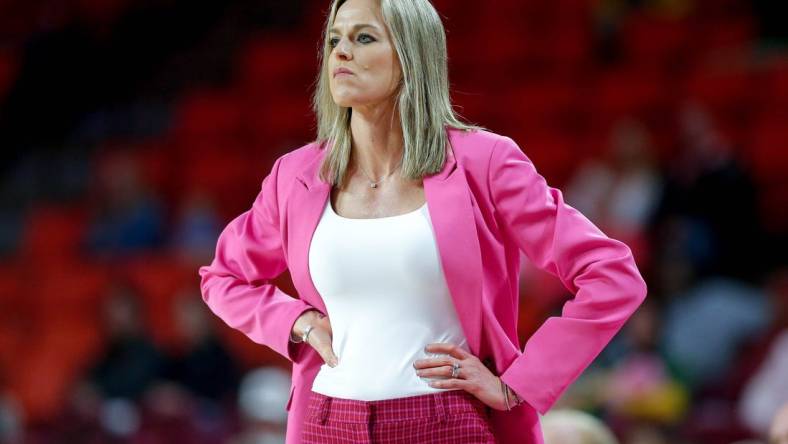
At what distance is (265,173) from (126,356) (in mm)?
1938

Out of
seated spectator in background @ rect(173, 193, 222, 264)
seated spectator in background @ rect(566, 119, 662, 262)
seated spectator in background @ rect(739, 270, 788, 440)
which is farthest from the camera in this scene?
seated spectator in background @ rect(173, 193, 222, 264)

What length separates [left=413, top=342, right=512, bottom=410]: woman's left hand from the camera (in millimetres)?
2639

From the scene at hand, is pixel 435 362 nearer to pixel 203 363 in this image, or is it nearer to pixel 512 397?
pixel 512 397

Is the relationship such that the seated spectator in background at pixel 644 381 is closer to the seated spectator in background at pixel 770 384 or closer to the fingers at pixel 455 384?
the seated spectator in background at pixel 770 384

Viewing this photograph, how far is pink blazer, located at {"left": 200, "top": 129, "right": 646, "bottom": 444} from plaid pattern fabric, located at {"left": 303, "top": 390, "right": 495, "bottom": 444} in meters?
0.09

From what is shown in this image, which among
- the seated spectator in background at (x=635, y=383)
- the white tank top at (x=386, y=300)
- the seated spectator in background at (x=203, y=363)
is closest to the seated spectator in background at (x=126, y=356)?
the seated spectator in background at (x=203, y=363)

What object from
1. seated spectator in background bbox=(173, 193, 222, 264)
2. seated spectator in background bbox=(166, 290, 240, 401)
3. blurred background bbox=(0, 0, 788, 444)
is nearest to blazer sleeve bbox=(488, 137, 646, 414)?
blurred background bbox=(0, 0, 788, 444)

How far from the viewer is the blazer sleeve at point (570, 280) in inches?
103

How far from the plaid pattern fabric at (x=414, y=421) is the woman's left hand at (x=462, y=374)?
3 cm

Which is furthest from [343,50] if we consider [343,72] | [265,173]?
[265,173]

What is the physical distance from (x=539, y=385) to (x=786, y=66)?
220 inches

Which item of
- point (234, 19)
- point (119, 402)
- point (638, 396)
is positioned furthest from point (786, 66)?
point (234, 19)

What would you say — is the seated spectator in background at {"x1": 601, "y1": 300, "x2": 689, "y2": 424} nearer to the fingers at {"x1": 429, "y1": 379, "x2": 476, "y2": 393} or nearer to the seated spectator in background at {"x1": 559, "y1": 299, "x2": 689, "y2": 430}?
the seated spectator in background at {"x1": 559, "y1": 299, "x2": 689, "y2": 430}

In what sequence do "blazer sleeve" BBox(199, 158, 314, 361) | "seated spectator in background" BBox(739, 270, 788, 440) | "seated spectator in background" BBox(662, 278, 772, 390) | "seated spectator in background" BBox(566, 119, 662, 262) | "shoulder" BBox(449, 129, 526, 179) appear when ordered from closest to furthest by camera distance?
"shoulder" BBox(449, 129, 526, 179)
"blazer sleeve" BBox(199, 158, 314, 361)
"seated spectator in background" BBox(739, 270, 788, 440)
"seated spectator in background" BBox(662, 278, 772, 390)
"seated spectator in background" BBox(566, 119, 662, 262)
